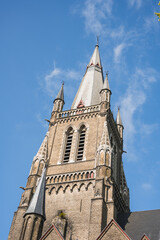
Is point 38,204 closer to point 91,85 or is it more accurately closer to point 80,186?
point 80,186

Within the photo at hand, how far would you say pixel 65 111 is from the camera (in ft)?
110

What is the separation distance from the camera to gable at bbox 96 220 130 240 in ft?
64.4

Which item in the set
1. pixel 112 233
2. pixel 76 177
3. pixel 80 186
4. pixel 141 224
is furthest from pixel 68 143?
pixel 112 233

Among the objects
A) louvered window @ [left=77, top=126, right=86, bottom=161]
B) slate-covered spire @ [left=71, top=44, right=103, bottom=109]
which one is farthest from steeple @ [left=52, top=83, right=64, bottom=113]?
louvered window @ [left=77, top=126, right=86, bottom=161]

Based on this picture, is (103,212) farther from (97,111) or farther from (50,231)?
(97,111)

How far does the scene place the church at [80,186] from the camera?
71.1ft

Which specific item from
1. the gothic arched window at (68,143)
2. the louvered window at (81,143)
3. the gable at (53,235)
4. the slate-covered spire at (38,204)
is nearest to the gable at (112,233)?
the gable at (53,235)

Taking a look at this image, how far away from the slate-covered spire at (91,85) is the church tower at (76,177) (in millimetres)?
119

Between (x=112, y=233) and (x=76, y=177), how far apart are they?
682cm

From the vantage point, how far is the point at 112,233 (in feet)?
65.6

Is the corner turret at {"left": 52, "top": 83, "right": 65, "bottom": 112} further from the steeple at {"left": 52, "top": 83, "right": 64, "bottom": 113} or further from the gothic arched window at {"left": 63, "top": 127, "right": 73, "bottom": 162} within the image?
the gothic arched window at {"left": 63, "top": 127, "right": 73, "bottom": 162}

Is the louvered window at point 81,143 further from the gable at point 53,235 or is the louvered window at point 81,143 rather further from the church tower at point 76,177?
the gable at point 53,235

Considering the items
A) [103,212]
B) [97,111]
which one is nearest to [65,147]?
[97,111]

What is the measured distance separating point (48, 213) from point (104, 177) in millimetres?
4735
